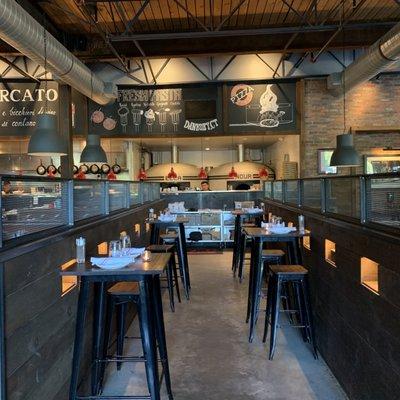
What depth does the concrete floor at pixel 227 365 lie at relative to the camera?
2.79m

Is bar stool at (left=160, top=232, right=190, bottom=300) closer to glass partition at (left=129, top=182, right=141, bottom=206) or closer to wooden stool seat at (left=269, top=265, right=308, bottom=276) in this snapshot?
glass partition at (left=129, top=182, right=141, bottom=206)

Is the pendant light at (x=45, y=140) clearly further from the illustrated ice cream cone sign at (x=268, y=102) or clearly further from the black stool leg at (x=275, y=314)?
the illustrated ice cream cone sign at (x=268, y=102)

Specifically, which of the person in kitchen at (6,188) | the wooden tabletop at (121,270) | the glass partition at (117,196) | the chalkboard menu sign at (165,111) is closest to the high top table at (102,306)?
the wooden tabletop at (121,270)

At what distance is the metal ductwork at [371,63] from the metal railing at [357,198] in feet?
6.85

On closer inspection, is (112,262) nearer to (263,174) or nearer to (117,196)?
(117,196)

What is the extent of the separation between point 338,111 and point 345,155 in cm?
262

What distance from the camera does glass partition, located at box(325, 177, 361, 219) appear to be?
2.70 m

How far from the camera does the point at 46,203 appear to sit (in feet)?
7.89

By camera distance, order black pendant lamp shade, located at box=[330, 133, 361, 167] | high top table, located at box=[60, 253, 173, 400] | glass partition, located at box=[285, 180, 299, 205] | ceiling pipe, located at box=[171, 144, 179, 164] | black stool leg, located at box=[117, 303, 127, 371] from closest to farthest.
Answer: high top table, located at box=[60, 253, 173, 400]
black stool leg, located at box=[117, 303, 127, 371]
glass partition, located at box=[285, 180, 299, 205]
black pendant lamp shade, located at box=[330, 133, 361, 167]
ceiling pipe, located at box=[171, 144, 179, 164]

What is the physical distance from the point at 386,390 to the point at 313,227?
1691 mm

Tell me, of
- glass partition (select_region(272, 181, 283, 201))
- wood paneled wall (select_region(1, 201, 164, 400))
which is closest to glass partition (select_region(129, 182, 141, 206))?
glass partition (select_region(272, 181, 283, 201))

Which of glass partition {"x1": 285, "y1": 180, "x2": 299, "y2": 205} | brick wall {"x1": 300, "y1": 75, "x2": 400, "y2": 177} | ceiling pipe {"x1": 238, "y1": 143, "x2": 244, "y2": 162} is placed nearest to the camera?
glass partition {"x1": 285, "y1": 180, "x2": 299, "y2": 205}

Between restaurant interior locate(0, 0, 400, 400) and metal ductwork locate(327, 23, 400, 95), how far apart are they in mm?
33

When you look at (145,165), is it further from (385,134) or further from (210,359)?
(210,359)
